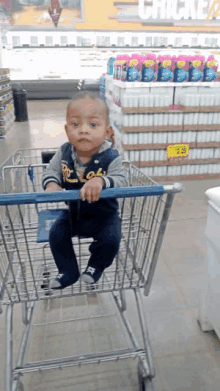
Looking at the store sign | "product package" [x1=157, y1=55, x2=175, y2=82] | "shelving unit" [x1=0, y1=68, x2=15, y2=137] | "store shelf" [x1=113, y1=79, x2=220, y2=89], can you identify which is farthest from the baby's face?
the store sign

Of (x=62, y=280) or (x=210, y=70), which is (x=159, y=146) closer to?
(x=210, y=70)

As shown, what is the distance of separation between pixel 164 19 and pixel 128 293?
1332 cm

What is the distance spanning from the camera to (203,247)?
2682mm

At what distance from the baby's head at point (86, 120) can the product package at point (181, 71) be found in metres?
3.22

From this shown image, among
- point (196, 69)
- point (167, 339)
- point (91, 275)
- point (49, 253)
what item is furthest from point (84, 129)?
point (196, 69)

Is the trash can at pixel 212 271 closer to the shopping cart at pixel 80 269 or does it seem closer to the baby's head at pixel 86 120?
the shopping cart at pixel 80 269

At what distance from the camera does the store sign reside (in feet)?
40.1

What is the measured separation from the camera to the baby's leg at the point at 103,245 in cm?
127

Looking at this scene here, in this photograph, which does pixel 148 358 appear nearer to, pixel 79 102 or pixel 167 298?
pixel 167 298

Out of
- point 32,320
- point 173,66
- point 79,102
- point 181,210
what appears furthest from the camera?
point 173,66

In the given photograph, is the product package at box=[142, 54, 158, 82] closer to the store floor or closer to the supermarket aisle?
the store floor

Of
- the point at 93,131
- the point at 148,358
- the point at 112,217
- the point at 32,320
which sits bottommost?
the point at 32,320

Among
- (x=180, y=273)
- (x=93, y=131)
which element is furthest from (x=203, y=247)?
(x=93, y=131)

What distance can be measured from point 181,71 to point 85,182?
3331mm
